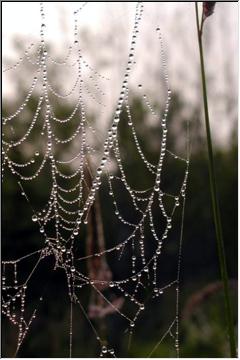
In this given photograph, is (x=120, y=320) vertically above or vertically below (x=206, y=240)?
below

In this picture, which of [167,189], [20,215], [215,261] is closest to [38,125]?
[20,215]

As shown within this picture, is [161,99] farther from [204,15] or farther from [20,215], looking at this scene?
[204,15]

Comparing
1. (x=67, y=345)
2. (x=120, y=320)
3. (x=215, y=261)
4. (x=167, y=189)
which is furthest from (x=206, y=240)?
(x=67, y=345)

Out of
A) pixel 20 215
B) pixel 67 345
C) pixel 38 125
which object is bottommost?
pixel 67 345

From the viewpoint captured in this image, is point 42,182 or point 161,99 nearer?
point 161,99

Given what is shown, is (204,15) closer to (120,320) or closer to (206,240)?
(120,320)

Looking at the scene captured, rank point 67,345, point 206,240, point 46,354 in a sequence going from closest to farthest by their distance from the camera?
point 46,354 → point 67,345 → point 206,240

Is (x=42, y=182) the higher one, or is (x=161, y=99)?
(x=161, y=99)

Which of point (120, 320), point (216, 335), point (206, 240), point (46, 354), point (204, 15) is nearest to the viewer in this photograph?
point (204, 15)

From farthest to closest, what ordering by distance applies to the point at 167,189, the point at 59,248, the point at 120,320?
1. the point at 167,189
2. the point at 120,320
3. the point at 59,248
